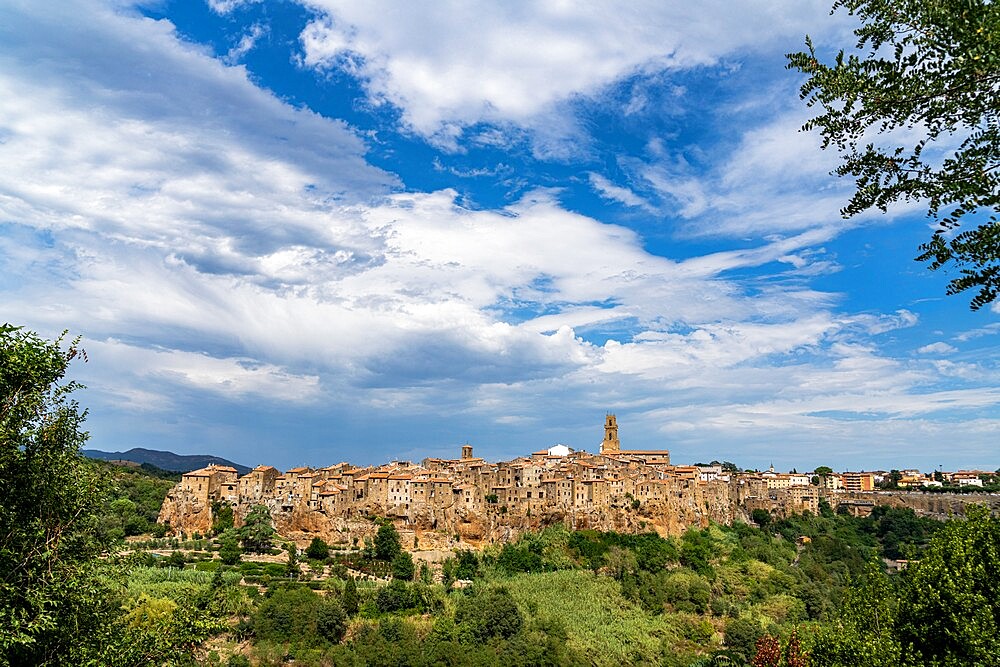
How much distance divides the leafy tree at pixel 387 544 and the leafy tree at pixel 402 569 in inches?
75.5

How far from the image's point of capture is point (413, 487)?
200 feet

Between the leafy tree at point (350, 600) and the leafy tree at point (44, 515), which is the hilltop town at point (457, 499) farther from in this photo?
the leafy tree at point (44, 515)

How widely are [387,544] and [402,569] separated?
3991 millimetres

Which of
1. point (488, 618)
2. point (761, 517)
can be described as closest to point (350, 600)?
point (488, 618)

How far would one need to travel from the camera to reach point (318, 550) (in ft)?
169

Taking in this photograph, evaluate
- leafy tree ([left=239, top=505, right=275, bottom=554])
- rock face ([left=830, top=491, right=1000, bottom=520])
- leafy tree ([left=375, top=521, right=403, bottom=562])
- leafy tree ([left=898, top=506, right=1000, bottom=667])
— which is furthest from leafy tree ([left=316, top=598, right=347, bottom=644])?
rock face ([left=830, top=491, right=1000, bottom=520])

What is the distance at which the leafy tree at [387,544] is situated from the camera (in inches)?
2064

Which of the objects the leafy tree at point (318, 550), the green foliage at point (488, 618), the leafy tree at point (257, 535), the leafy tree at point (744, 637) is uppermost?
the leafy tree at point (257, 535)

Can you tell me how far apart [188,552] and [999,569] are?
161 feet

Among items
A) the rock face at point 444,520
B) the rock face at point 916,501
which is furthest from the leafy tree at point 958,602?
the rock face at point 916,501

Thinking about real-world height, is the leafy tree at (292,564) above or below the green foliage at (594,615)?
above

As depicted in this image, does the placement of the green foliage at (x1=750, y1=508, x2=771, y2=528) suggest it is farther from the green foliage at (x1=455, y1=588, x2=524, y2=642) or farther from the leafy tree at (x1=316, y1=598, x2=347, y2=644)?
the leafy tree at (x1=316, y1=598, x2=347, y2=644)

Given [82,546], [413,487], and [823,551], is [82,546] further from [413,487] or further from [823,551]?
[823,551]

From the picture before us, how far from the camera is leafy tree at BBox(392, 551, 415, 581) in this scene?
1937 inches
